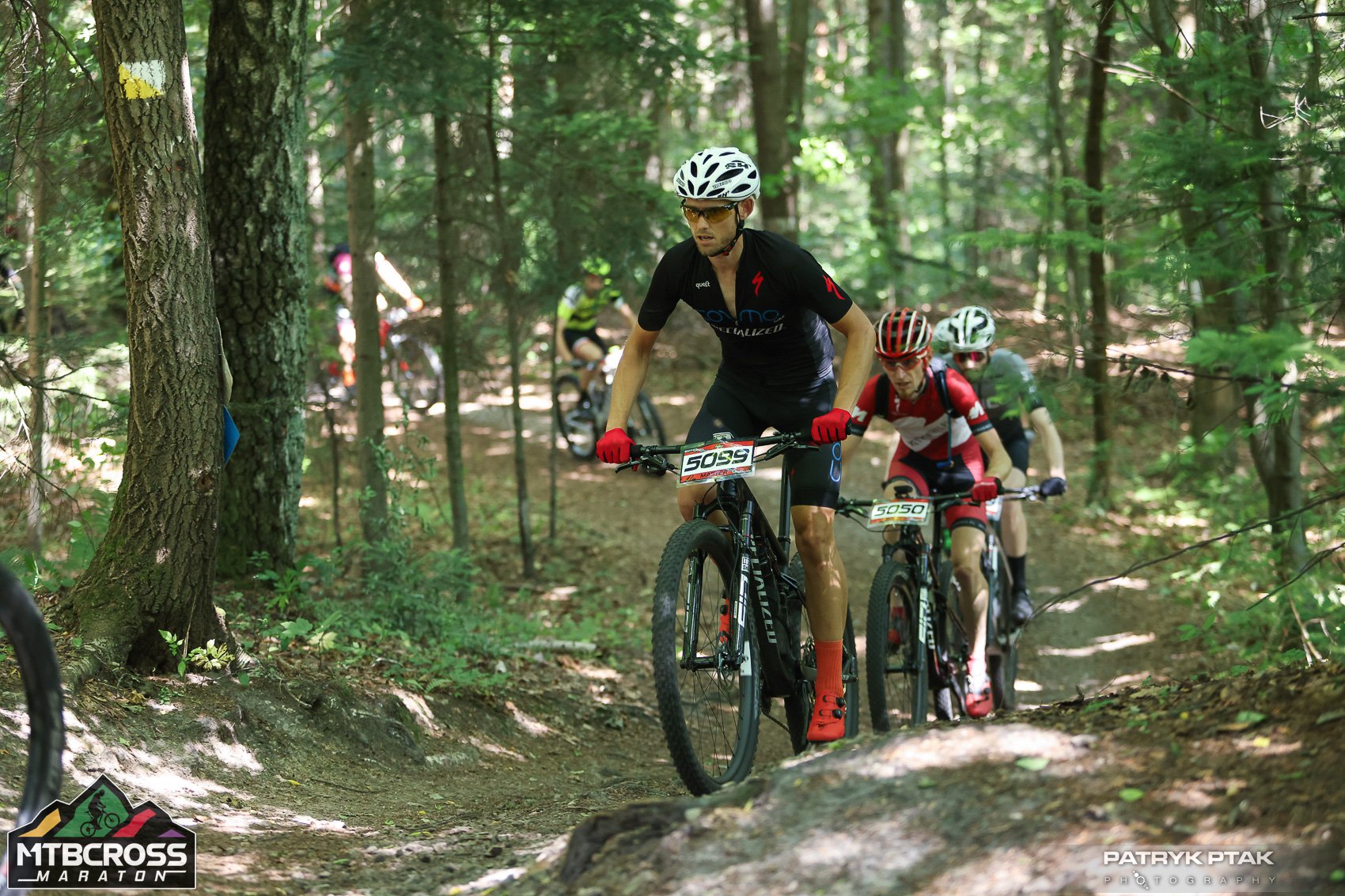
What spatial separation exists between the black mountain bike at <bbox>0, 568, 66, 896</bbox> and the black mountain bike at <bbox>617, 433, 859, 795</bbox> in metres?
2.01

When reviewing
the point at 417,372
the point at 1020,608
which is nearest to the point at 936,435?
the point at 1020,608

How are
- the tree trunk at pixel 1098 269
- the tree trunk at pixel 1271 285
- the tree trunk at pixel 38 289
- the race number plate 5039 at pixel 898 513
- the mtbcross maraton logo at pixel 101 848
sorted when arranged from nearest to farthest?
1. the mtbcross maraton logo at pixel 101 848
2. the tree trunk at pixel 38 289
3. the race number plate 5039 at pixel 898 513
4. the tree trunk at pixel 1271 285
5. the tree trunk at pixel 1098 269

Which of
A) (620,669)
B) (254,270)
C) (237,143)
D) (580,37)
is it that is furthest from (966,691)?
(580,37)

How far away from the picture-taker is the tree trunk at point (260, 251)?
20.8 feet

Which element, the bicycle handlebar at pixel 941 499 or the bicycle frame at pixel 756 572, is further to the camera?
the bicycle handlebar at pixel 941 499

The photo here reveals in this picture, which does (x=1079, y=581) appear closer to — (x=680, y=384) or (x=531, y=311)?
(x=531, y=311)

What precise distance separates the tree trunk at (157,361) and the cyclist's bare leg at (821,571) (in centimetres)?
279

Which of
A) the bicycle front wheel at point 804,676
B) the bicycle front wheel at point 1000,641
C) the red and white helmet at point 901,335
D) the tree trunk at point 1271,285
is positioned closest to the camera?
the bicycle front wheel at point 804,676

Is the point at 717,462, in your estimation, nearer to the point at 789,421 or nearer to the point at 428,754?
the point at 789,421

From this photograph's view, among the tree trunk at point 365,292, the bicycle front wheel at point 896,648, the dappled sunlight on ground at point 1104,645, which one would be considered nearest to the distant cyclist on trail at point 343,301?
the tree trunk at point 365,292

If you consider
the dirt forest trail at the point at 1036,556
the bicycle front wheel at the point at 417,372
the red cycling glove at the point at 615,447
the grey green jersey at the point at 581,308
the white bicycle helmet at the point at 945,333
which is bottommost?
the dirt forest trail at the point at 1036,556

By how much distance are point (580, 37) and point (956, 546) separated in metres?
5.67

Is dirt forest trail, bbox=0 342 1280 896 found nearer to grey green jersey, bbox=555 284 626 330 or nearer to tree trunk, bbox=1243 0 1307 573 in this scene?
tree trunk, bbox=1243 0 1307 573

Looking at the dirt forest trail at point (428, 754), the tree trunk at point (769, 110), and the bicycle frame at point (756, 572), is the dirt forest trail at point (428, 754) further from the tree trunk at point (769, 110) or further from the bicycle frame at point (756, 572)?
the tree trunk at point (769, 110)
